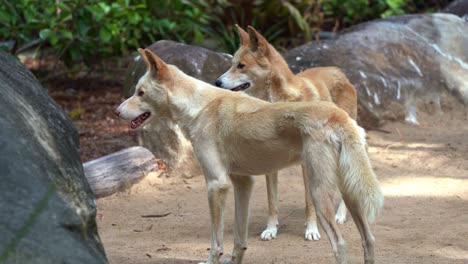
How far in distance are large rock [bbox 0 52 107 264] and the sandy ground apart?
155 cm

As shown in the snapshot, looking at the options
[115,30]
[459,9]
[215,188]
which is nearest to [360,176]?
[215,188]

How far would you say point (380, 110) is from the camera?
9.55m

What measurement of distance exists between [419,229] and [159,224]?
231cm

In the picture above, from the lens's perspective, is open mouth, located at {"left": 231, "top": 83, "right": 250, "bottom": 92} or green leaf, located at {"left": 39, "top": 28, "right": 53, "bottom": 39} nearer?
open mouth, located at {"left": 231, "top": 83, "right": 250, "bottom": 92}

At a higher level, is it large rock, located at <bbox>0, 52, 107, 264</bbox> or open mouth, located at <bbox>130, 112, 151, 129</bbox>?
large rock, located at <bbox>0, 52, 107, 264</bbox>

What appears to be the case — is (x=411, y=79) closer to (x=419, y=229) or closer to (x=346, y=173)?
(x=419, y=229)

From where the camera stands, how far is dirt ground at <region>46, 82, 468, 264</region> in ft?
19.2

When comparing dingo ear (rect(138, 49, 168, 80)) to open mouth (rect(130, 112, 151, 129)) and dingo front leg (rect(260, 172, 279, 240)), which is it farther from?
dingo front leg (rect(260, 172, 279, 240))

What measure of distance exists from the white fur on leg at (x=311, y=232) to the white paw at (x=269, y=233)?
263 mm

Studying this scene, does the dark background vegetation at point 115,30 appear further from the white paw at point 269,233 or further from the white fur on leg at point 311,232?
the white fur on leg at point 311,232

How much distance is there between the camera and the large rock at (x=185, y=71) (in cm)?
820

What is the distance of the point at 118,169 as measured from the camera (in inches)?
305

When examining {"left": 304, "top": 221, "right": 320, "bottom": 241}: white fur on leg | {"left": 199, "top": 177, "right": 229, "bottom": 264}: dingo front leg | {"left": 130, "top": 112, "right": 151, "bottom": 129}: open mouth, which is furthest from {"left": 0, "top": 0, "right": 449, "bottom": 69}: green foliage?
{"left": 199, "top": 177, "right": 229, "bottom": 264}: dingo front leg

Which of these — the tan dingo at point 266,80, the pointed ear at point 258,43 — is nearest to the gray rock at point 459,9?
the tan dingo at point 266,80
